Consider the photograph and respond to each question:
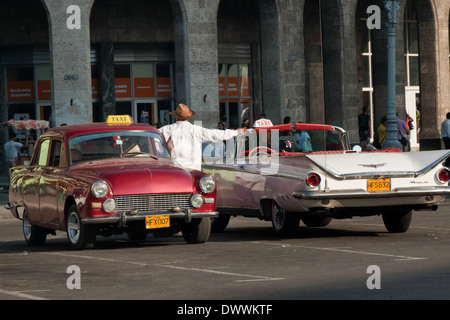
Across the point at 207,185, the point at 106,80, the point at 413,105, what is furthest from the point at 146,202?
the point at 413,105

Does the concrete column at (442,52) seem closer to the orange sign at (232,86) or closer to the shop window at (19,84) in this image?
the orange sign at (232,86)

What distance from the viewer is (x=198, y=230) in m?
14.3

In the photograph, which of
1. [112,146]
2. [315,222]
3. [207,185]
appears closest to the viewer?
[207,185]

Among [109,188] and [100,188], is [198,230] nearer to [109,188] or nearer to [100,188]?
[109,188]

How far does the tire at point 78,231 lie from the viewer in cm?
1357

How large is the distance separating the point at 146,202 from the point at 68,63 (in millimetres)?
18088

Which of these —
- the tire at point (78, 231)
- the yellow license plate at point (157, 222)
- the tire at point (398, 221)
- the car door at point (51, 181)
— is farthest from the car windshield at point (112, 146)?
the tire at point (398, 221)

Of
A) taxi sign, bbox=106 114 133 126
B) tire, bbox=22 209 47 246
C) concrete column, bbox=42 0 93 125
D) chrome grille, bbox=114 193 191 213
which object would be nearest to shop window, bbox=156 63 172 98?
concrete column, bbox=42 0 93 125

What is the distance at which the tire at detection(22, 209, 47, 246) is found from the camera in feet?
50.2

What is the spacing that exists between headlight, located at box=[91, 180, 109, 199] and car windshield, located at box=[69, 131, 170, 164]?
50.0 inches

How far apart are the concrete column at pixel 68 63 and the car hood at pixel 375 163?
17.1 m
